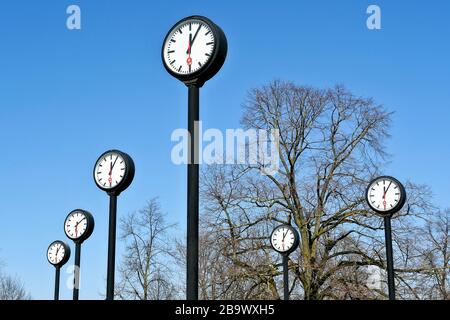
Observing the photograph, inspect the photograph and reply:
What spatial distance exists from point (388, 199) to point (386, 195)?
9 cm

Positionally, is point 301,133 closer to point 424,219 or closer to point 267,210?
point 267,210

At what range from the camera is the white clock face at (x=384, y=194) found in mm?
14289

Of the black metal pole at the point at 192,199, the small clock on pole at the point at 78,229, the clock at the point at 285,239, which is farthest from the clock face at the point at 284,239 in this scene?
the black metal pole at the point at 192,199

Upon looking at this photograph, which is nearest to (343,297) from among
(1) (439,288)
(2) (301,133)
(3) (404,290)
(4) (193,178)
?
(3) (404,290)

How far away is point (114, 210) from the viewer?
12.0 meters

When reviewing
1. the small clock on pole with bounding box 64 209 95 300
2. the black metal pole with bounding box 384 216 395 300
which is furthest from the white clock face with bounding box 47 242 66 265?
the black metal pole with bounding box 384 216 395 300

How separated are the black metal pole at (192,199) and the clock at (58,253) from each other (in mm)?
11711

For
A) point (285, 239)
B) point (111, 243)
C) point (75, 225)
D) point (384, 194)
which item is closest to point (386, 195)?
point (384, 194)

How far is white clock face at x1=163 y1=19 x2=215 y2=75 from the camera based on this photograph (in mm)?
8078

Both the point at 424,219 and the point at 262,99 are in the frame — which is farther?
the point at 262,99

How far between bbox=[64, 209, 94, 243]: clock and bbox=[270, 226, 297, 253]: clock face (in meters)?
4.63

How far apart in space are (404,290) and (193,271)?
1469 cm

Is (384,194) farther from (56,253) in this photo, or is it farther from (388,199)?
(56,253)

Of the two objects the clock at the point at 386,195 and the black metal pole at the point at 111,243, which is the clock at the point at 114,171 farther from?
the clock at the point at 386,195
